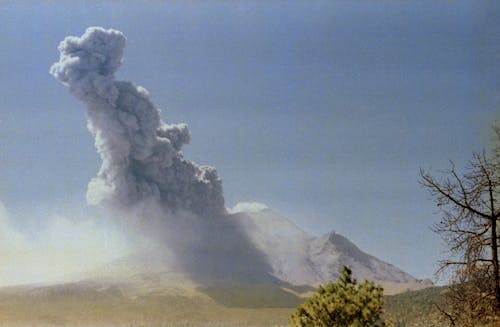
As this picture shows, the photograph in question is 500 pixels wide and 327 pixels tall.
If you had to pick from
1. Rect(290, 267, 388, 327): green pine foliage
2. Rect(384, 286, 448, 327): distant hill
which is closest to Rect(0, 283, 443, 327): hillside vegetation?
Rect(384, 286, 448, 327): distant hill

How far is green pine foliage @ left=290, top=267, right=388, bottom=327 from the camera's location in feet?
35.9

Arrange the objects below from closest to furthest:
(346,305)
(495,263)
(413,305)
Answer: (495,263)
(346,305)
(413,305)

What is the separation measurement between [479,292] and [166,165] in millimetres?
159564

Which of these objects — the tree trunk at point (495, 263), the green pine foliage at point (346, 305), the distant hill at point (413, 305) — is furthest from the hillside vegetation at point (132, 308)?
the tree trunk at point (495, 263)

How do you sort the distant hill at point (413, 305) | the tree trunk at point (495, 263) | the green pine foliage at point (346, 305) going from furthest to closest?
the distant hill at point (413, 305), the green pine foliage at point (346, 305), the tree trunk at point (495, 263)

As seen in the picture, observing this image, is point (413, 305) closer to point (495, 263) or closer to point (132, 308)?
point (495, 263)

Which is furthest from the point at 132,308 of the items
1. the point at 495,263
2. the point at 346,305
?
the point at 495,263

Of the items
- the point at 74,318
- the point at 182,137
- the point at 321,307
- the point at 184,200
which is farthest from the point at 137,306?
the point at 321,307

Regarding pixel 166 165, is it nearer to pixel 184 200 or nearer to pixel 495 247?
pixel 184 200

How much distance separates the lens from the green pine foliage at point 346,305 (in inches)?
431

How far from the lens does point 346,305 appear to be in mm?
10977

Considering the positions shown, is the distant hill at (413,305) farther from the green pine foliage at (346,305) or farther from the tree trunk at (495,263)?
the tree trunk at (495,263)

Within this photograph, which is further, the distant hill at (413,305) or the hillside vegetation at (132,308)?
the hillside vegetation at (132,308)

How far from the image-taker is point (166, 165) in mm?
165500
